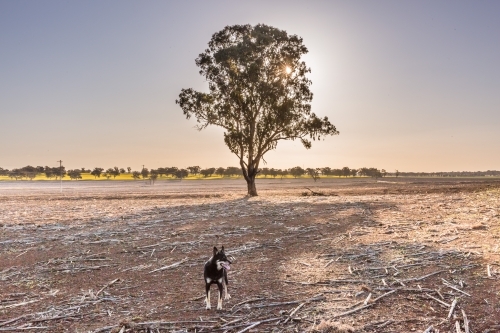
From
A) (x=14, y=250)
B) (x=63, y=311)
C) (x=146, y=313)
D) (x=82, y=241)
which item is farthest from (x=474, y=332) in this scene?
(x=14, y=250)

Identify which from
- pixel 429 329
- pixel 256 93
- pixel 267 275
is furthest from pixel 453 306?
pixel 256 93

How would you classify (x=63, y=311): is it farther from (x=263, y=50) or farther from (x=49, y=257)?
(x=263, y=50)

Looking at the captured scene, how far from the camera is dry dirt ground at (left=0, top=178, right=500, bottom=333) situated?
26.8 feet

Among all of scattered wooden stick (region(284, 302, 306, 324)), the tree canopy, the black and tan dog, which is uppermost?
the tree canopy

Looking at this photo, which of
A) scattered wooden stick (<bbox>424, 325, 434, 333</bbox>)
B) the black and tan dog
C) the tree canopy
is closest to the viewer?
scattered wooden stick (<bbox>424, 325, 434, 333</bbox>)

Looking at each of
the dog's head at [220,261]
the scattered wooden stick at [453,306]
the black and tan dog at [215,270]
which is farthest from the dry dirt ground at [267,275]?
the dog's head at [220,261]

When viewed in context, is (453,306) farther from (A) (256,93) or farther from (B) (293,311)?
(A) (256,93)

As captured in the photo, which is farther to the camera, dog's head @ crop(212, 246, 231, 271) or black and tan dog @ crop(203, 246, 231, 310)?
black and tan dog @ crop(203, 246, 231, 310)

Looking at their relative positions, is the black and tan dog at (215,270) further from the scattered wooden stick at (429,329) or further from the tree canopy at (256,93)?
the tree canopy at (256,93)

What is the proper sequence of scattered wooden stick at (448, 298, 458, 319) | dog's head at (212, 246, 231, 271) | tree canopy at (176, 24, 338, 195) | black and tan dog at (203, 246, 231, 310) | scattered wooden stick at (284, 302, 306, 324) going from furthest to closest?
tree canopy at (176, 24, 338, 195) < black and tan dog at (203, 246, 231, 310) < dog's head at (212, 246, 231, 271) < scattered wooden stick at (284, 302, 306, 324) < scattered wooden stick at (448, 298, 458, 319)

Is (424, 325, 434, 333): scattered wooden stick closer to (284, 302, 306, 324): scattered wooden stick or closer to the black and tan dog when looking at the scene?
(284, 302, 306, 324): scattered wooden stick

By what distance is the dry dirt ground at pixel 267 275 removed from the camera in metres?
8.17

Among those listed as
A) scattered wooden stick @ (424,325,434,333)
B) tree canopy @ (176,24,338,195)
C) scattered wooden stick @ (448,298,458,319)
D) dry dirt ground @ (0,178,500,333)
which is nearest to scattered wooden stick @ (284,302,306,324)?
dry dirt ground @ (0,178,500,333)

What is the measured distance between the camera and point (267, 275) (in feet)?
36.9
